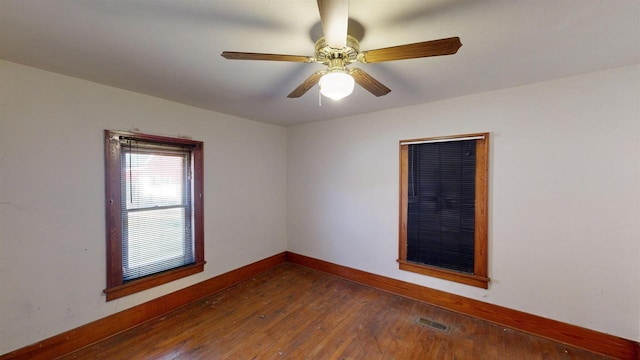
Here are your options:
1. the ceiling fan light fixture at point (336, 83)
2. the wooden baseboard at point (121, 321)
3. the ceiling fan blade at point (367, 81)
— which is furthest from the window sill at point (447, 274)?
the ceiling fan light fixture at point (336, 83)

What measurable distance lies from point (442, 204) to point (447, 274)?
787mm

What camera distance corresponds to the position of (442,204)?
110 inches

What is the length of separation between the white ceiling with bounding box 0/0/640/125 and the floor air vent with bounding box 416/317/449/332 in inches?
93.7

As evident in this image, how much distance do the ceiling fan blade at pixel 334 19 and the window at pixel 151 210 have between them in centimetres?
233

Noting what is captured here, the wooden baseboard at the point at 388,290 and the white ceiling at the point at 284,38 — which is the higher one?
the white ceiling at the point at 284,38

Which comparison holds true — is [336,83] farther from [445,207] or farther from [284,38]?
[445,207]

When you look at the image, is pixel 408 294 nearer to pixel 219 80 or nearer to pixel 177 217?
pixel 177 217

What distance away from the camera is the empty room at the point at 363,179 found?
143cm

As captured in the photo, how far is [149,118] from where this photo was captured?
260 cm

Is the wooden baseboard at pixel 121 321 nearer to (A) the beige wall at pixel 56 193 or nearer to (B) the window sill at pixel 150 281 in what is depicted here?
(A) the beige wall at pixel 56 193

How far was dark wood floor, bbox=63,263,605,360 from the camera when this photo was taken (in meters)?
2.08

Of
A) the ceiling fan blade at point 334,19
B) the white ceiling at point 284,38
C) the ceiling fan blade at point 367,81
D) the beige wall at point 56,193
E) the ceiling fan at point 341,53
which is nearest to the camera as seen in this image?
the ceiling fan blade at point 334,19

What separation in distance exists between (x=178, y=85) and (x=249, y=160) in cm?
152

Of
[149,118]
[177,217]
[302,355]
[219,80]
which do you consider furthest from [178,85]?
[302,355]
